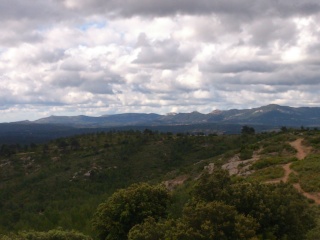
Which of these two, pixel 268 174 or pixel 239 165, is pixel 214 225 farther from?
pixel 239 165

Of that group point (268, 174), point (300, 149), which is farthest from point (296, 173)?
point (300, 149)

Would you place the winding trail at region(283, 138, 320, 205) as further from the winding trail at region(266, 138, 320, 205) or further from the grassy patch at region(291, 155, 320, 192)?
the grassy patch at region(291, 155, 320, 192)

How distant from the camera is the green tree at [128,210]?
3244 centimetres

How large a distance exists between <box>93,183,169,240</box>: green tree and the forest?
0.09m

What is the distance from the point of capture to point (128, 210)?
3238 cm

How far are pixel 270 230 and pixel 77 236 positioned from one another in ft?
52.5

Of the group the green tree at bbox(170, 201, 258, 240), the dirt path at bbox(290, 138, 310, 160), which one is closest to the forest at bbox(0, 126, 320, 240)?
the green tree at bbox(170, 201, 258, 240)

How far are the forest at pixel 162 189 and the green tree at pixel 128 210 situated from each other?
0.09m

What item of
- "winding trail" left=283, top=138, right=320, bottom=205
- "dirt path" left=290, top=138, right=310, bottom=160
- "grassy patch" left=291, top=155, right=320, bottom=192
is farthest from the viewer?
"dirt path" left=290, top=138, right=310, bottom=160

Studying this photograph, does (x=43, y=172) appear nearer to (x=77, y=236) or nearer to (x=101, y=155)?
(x=101, y=155)

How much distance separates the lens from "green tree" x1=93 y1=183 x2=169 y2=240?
3244 centimetres

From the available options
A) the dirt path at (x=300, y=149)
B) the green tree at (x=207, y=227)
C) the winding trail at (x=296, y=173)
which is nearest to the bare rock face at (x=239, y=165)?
the winding trail at (x=296, y=173)

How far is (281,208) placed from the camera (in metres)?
24.3

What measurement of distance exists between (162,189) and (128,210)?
13.5ft
